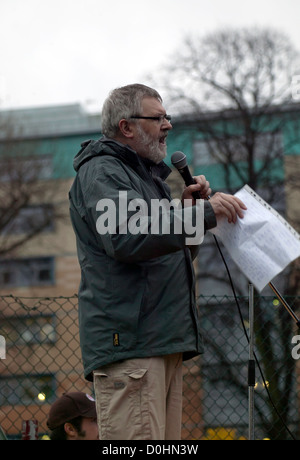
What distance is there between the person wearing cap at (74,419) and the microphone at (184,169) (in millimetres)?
1750

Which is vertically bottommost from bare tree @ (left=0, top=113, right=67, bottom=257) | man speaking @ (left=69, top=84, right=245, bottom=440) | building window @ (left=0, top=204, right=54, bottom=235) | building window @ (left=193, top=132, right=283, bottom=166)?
building window @ (left=0, top=204, right=54, bottom=235)

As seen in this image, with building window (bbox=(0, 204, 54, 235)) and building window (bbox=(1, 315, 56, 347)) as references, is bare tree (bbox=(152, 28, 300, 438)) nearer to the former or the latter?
building window (bbox=(0, 204, 54, 235))

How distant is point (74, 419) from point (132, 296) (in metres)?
1.76

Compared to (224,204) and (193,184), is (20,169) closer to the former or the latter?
(193,184)

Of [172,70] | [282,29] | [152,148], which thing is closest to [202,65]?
[172,70]

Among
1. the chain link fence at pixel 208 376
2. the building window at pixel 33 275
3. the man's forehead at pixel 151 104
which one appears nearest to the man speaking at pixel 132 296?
the man's forehead at pixel 151 104

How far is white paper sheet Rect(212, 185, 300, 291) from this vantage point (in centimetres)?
288

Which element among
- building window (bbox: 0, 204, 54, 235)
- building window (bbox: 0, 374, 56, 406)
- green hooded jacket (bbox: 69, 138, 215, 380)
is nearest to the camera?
green hooded jacket (bbox: 69, 138, 215, 380)

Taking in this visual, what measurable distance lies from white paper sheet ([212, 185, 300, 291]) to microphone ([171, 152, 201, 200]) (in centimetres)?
30

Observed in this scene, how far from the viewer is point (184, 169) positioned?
342 cm

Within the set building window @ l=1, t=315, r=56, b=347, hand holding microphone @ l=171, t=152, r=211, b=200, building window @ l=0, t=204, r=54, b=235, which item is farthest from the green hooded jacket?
building window @ l=0, t=204, r=54, b=235

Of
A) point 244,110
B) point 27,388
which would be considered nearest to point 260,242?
point 27,388

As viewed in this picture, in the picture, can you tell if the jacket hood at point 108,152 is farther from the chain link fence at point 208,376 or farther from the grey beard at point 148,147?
the chain link fence at point 208,376

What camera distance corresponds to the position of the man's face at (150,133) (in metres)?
3.27
